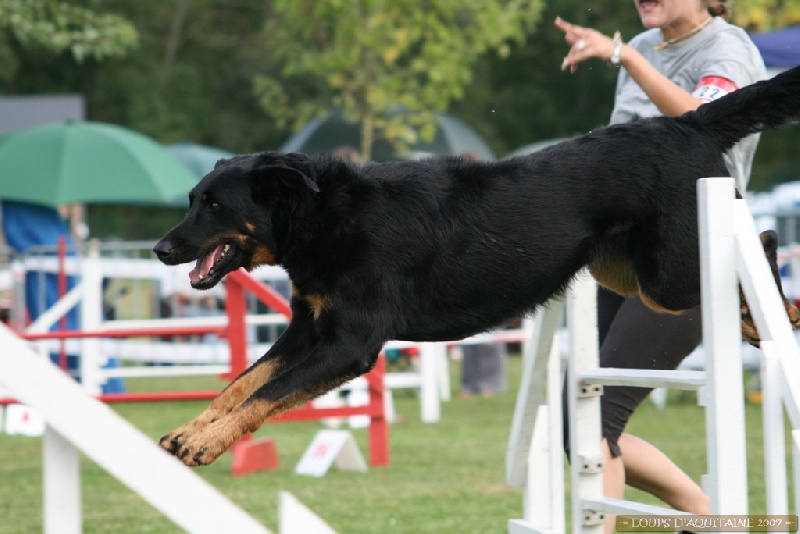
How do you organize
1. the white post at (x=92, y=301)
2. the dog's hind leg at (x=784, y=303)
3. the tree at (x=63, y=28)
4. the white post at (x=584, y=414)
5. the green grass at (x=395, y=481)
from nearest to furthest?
the dog's hind leg at (x=784, y=303), the white post at (x=584, y=414), the green grass at (x=395, y=481), the white post at (x=92, y=301), the tree at (x=63, y=28)

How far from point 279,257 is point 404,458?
4496 millimetres

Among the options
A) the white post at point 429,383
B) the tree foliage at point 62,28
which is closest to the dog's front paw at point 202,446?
the white post at point 429,383

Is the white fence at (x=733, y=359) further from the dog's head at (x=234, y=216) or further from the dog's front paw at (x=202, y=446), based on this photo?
the dog's front paw at (x=202, y=446)

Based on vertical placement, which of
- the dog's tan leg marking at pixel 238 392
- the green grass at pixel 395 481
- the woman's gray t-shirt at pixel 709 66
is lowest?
the green grass at pixel 395 481

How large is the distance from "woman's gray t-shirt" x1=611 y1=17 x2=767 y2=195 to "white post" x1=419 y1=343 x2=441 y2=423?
5712mm

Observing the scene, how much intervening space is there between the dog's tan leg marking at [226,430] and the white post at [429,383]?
6.39 m

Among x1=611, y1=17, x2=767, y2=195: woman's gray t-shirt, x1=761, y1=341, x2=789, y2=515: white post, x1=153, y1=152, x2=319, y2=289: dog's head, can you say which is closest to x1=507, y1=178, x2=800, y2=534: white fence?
x1=761, y1=341, x2=789, y2=515: white post

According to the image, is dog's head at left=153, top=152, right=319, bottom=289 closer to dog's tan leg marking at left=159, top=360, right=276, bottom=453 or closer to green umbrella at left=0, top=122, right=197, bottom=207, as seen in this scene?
dog's tan leg marking at left=159, top=360, right=276, bottom=453

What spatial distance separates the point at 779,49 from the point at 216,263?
853 centimetres

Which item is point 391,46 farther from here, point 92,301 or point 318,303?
point 318,303

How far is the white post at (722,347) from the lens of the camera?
108 inches

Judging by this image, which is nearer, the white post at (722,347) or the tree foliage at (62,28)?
the white post at (722,347)

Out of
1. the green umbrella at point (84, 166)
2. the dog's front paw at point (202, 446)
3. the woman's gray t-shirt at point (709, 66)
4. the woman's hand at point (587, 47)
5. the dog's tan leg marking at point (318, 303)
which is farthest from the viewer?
the green umbrella at point (84, 166)

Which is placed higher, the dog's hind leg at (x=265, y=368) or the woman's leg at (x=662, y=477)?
the dog's hind leg at (x=265, y=368)
